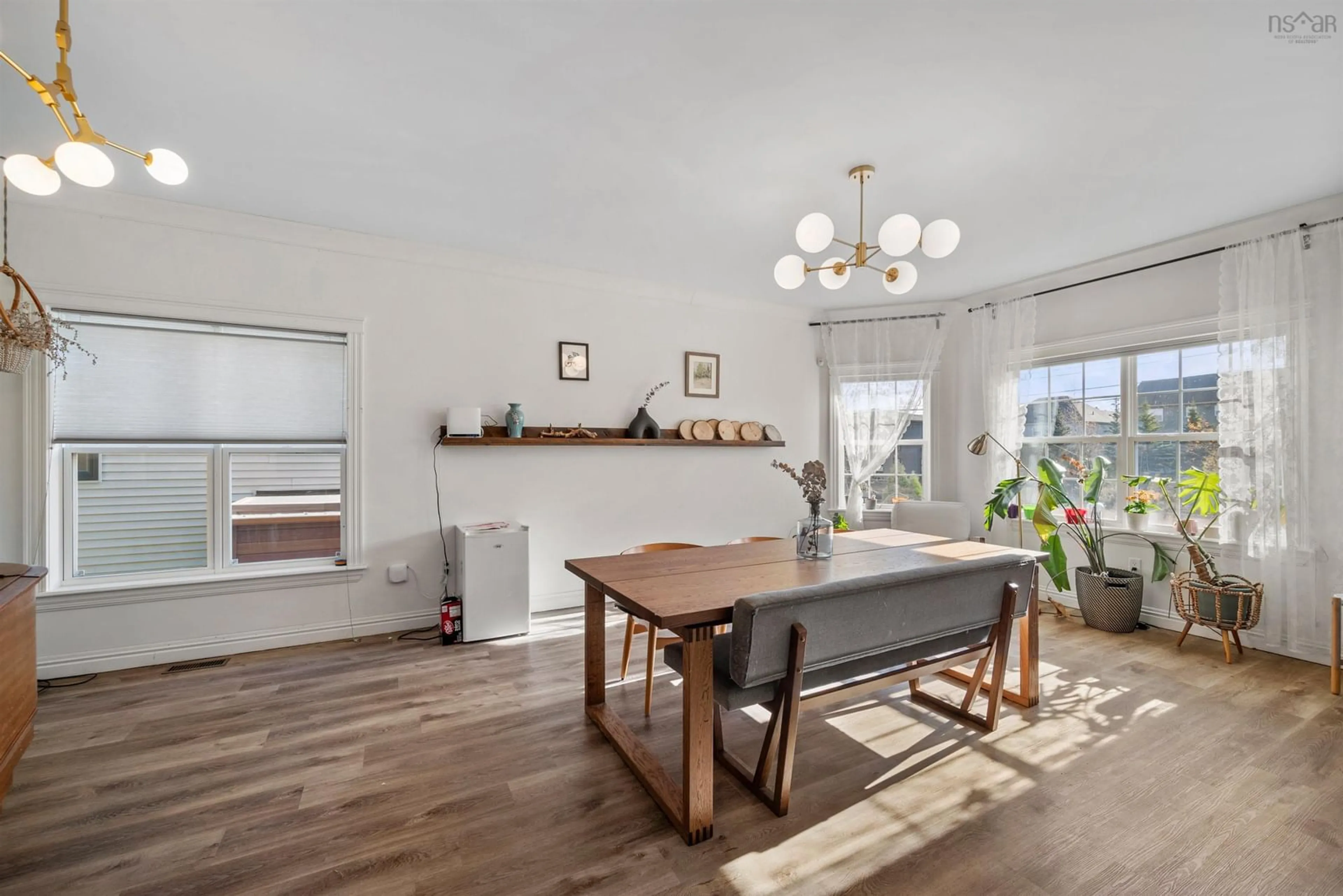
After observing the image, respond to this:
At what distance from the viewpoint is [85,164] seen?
4.66ft

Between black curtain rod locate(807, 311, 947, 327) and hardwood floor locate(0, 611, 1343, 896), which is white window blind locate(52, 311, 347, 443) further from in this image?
black curtain rod locate(807, 311, 947, 327)

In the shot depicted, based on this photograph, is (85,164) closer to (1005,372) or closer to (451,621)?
(451,621)

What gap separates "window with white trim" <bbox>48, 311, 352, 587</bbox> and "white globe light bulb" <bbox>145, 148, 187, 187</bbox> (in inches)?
80.3

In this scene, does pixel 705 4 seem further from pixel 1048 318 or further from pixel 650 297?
pixel 1048 318

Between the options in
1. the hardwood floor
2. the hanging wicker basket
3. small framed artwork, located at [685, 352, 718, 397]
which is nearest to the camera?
the hardwood floor

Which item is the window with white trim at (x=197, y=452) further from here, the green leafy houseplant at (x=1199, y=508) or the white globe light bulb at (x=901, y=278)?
the green leafy houseplant at (x=1199, y=508)

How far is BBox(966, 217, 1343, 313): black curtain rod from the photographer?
10.2ft

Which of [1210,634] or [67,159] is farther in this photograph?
[1210,634]

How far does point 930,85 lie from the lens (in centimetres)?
207

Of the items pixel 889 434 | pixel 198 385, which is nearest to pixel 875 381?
pixel 889 434

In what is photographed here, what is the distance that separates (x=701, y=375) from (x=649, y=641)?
8.84ft

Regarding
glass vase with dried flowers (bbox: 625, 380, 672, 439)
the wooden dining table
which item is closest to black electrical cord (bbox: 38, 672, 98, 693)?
the wooden dining table

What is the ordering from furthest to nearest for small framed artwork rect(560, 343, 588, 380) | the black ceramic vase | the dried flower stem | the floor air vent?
the dried flower stem
the black ceramic vase
small framed artwork rect(560, 343, 588, 380)
the floor air vent

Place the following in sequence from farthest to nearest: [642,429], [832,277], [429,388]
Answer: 1. [642,429]
2. [429,388]
3. [832,277]
